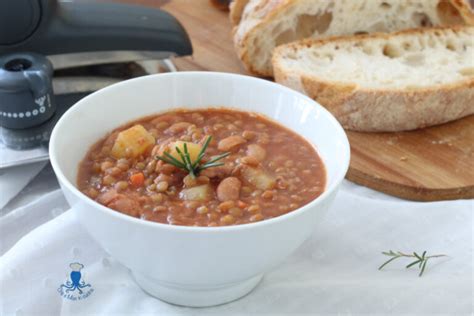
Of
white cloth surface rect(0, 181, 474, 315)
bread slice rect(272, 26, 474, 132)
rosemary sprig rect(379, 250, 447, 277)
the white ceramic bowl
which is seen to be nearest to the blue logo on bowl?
white cloth surface rect(0, 181, 474, 315)

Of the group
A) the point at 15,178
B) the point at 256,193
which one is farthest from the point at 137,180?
the point at 15,178

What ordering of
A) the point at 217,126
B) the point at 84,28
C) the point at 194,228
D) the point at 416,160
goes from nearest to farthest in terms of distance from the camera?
1. the point at 194,228
2. the point at 217,126
3. the point at 416,160
4. the point at 84,28

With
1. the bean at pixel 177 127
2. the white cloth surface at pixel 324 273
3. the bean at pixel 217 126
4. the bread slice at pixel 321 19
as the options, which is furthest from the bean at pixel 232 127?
the bread slice at pixel 321 19

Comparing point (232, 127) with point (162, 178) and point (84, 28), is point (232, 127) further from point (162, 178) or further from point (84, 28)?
point (84, 28)

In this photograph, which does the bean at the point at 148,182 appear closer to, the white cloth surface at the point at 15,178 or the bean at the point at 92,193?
the bean at the point at 92,193

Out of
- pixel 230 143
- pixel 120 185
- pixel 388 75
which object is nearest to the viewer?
pixel 120 185

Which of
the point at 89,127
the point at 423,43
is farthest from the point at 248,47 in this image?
the point at 89,127

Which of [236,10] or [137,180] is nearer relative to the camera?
Answer: [137,180]
